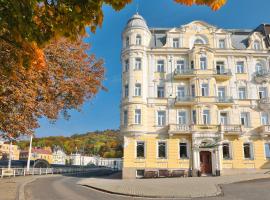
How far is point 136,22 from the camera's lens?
36688 millimetres

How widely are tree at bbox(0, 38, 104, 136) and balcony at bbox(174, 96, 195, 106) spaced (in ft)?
55.6

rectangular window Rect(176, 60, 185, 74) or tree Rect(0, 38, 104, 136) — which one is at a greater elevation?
rectangular window Rect(176, 60, 185, 74)

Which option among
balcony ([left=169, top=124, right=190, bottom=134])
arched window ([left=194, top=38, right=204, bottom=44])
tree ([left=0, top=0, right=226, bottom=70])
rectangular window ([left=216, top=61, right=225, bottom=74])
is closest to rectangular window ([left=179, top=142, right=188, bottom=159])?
balcony ([left=169, top=124, right=190, bottom=134])

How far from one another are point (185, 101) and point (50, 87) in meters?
21.7

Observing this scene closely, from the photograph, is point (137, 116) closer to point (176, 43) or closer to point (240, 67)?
point (176, 43)

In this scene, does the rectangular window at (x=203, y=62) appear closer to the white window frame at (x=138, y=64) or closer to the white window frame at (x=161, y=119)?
the white window frame at (x=161, y=119)

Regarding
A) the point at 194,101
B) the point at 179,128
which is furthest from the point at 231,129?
the point at 179,128

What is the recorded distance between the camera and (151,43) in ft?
123

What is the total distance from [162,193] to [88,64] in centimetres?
904

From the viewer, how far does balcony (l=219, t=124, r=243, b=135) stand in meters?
33.1

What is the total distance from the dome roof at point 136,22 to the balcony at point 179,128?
42.4 feet

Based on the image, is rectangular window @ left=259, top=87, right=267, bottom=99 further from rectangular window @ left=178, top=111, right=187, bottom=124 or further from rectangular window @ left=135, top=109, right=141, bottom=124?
rectangular window @ left=135, top=109, right=141, bottom=124

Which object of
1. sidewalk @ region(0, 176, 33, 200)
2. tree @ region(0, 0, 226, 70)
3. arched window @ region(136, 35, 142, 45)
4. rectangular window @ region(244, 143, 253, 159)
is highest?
arched window @ region(136, 35, 142, 45)

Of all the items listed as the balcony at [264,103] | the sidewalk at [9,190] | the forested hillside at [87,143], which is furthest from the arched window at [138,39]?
the forested hillside at [87,143]
